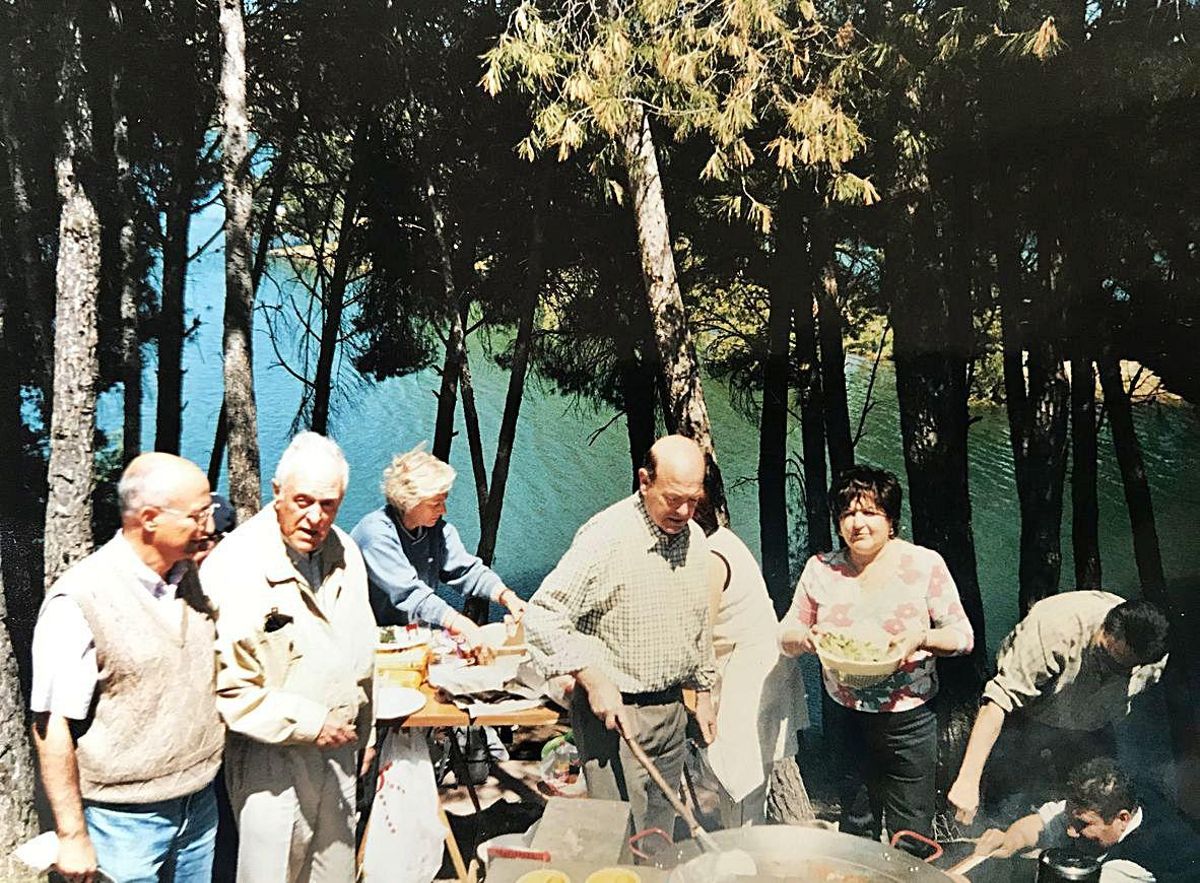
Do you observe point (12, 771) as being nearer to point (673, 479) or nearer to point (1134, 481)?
point (673, 479)

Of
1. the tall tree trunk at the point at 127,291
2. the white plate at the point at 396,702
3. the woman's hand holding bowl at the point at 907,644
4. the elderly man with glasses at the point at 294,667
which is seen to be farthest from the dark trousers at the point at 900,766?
the tall tree trunk at the point at 127,291

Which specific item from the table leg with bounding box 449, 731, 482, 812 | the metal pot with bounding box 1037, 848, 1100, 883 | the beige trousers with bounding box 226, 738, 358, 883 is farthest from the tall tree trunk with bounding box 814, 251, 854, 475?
the beige trousers with bounding box 226, 738, 358, 883

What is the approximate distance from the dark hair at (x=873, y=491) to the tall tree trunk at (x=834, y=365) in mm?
815

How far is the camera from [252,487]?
11.7 ft

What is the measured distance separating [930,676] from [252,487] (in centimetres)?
245

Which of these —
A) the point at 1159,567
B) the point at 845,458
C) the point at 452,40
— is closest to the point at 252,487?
the point at 452,40

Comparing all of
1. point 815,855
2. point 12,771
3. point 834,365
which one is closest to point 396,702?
point 815,855

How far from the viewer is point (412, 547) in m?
3.13

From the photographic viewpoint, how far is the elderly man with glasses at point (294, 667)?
228cm

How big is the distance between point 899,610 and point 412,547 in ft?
5.07

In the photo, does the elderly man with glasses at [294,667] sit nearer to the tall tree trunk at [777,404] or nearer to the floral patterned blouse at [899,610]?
the floral patterned blouse at [899,610]

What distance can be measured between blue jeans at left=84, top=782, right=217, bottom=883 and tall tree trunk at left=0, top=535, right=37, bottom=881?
1.46m

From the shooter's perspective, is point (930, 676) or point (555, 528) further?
point (555, 528)

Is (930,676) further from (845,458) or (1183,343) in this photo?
(1183,343)
